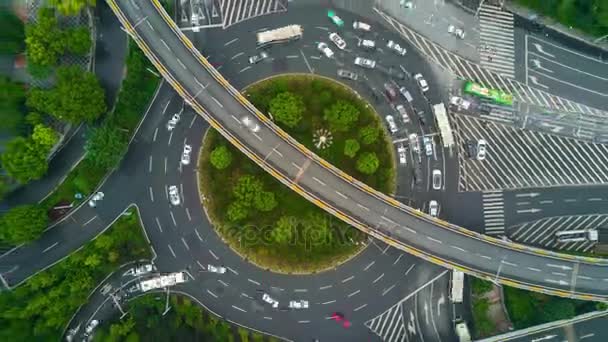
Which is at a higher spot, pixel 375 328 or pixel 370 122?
pixel 370 122

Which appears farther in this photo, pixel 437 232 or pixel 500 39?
pixel 500 39

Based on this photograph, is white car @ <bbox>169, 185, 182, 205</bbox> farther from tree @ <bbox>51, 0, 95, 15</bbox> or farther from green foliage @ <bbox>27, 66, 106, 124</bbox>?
tree @ <bbox>51, 0, 95, 15</bbox>

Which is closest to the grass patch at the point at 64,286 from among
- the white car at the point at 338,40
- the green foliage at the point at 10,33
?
the green foliage at the point at 10,33

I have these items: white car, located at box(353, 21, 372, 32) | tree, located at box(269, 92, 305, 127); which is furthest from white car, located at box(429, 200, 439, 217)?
white car, located at box(353, 21, 372, 32)

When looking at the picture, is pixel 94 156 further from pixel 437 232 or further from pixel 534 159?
pixel 534 159

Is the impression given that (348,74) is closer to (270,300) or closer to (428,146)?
(428,146)

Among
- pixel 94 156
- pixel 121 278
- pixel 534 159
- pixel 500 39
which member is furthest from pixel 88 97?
pixel 534 159

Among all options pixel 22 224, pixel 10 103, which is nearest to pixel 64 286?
pixel 22 224
